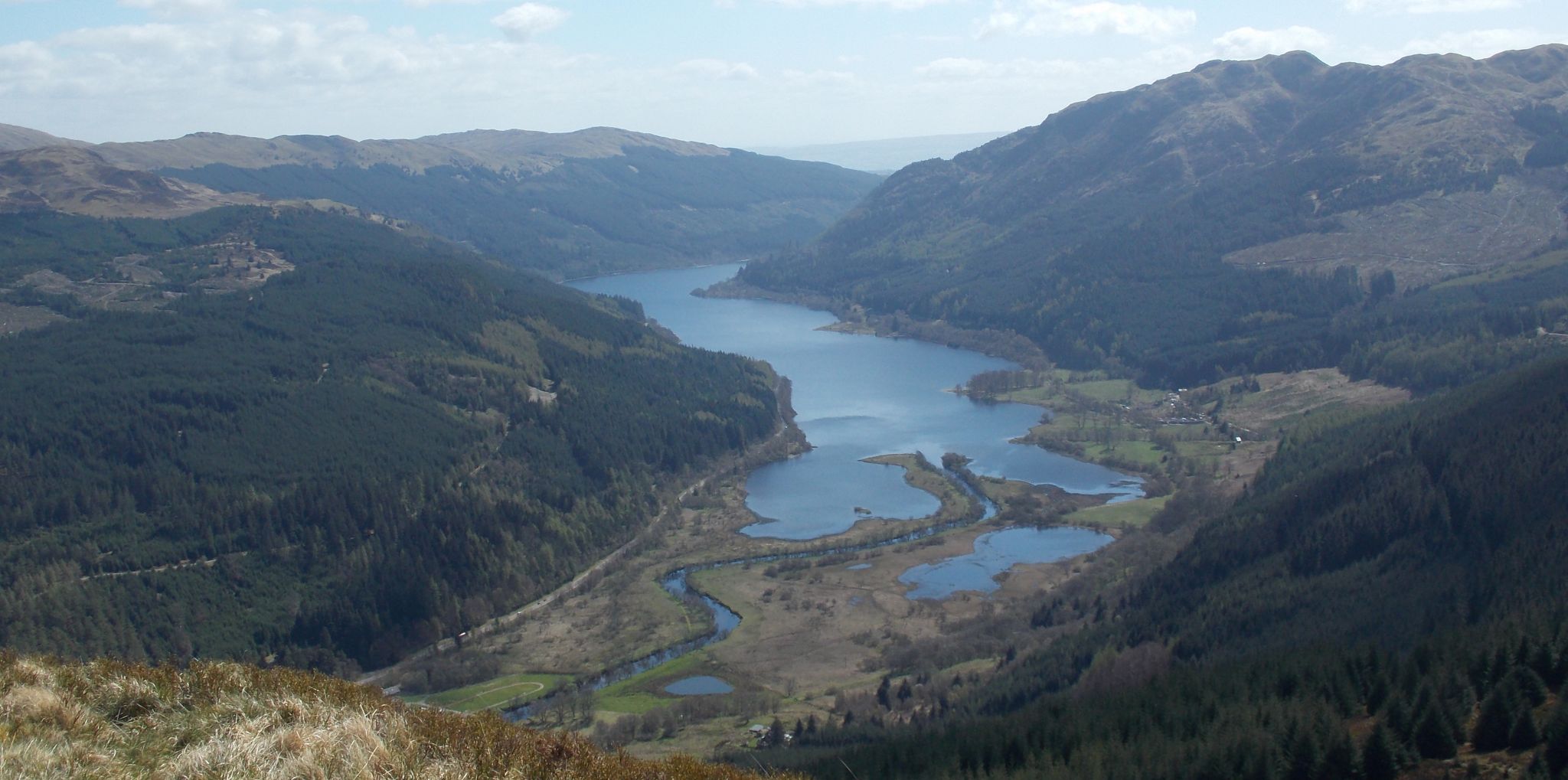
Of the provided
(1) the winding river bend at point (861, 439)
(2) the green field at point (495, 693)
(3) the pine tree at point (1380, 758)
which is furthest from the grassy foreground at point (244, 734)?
(1) the winding river bend at point (861, 439)

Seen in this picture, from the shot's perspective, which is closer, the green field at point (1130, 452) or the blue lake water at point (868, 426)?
the blue lake water at point (868, 426)

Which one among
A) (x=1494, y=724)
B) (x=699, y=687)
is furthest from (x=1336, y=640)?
(x=699, y=687)

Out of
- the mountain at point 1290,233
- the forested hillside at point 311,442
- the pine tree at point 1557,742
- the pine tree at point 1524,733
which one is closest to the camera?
the pine tree at point 1557,742

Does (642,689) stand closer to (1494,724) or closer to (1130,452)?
(1494,724)

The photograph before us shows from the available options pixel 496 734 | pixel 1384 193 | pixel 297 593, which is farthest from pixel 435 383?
pixel 1384 193

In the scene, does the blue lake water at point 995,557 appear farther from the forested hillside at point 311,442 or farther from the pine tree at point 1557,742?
the pine tree at point 1557,742

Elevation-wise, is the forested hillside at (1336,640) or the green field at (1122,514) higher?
the forested hillside at (1336,640)

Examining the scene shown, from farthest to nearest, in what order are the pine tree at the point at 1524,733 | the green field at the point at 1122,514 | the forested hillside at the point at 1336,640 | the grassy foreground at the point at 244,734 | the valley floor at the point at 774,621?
the green field at the point at 1122,514, the valley floor at the point at 774,621, the forested hillside at the point at 1336,640, the pine tree at the point at 1524,733, the grassy foreground at the point at 244,734
